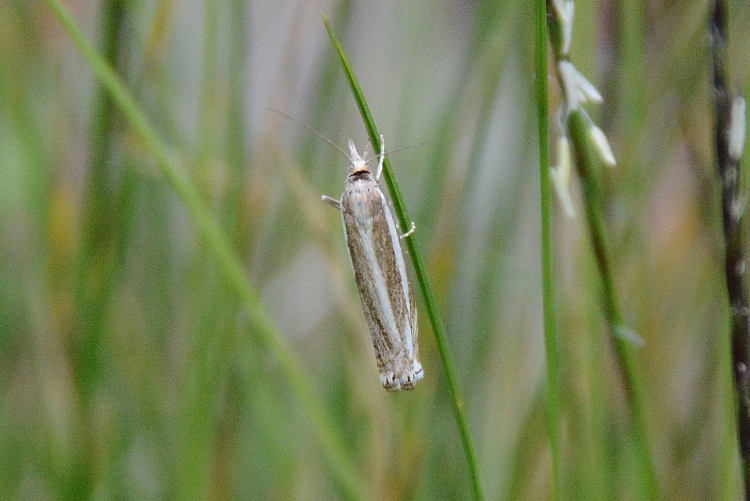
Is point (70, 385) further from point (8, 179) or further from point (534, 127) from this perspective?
point (534, 127)

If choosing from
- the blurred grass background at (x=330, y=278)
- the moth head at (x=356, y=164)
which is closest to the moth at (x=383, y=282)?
the moth head at (x=356, y=164)

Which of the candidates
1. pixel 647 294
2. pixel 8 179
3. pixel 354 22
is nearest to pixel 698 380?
pixel 647 294

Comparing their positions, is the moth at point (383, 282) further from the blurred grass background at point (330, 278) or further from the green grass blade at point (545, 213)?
the green grass blade at point (545, 213)

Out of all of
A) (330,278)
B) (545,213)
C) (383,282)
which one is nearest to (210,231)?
(383,282)

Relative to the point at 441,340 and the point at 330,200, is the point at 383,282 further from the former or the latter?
the point at 441,340

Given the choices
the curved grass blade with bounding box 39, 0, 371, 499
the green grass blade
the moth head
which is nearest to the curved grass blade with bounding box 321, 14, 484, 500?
the green grass blade

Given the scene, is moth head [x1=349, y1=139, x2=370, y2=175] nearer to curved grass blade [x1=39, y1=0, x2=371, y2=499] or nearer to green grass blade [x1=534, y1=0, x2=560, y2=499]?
curved grass blade [x1=39, y1=0, x2=371, y2=499]
